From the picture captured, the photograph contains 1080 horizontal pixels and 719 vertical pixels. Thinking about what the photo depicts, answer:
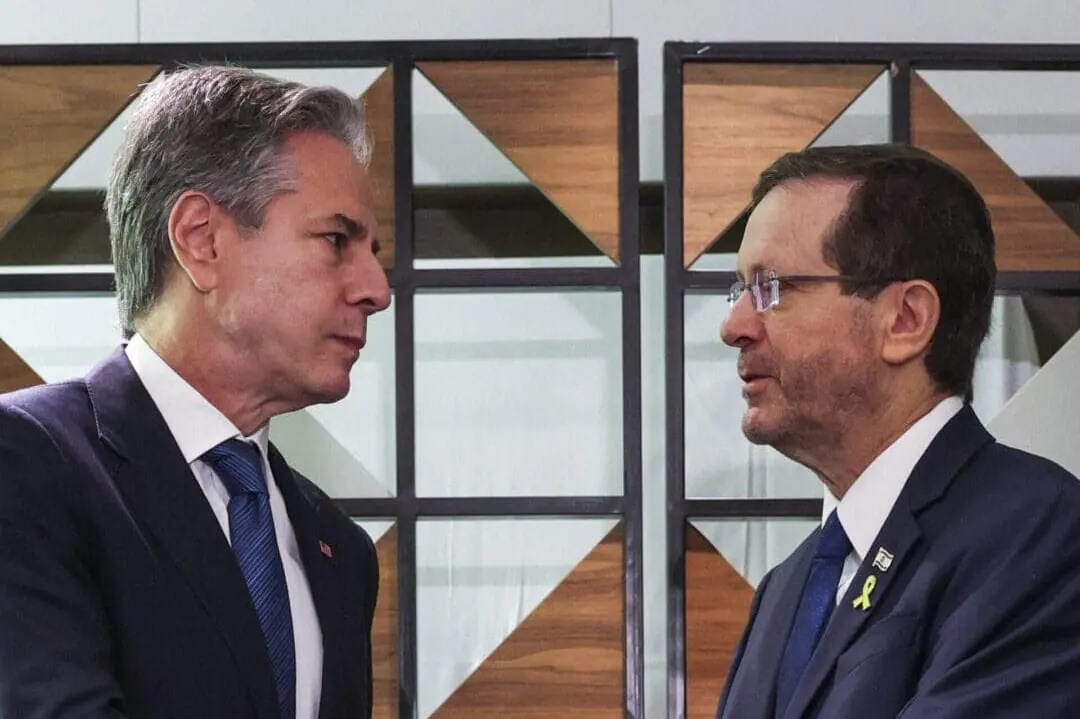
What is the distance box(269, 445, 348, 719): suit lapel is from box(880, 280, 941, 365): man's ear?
2.52ft

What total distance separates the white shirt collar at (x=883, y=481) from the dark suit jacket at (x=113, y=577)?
68 centimetres

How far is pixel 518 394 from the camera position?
3.29 metres

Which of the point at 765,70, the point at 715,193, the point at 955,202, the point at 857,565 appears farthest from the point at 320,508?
the point at 765,70

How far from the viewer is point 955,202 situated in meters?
1.89

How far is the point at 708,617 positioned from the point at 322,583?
155 cm

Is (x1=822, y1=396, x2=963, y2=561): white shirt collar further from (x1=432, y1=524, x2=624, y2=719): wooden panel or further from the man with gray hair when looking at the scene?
(x1=432, y1=524, x2=624, y2=719): wooden panel

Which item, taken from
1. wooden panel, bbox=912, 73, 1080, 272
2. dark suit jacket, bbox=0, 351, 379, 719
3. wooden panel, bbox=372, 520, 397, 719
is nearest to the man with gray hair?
dark suit jacket, bbox=0, 351, 379, 719

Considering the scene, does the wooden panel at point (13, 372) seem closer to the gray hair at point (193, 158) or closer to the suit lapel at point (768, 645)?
the gray hair at point (193, 158)

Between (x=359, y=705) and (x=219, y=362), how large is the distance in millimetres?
435

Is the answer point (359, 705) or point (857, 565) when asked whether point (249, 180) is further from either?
point (857, 565)

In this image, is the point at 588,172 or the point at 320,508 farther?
the point at 588,172

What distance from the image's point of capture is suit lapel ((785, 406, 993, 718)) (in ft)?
5.47

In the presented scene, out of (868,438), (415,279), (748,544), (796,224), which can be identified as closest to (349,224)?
(796,224)

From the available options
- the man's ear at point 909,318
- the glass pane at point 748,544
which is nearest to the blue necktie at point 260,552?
the man's ear at point 909,318
